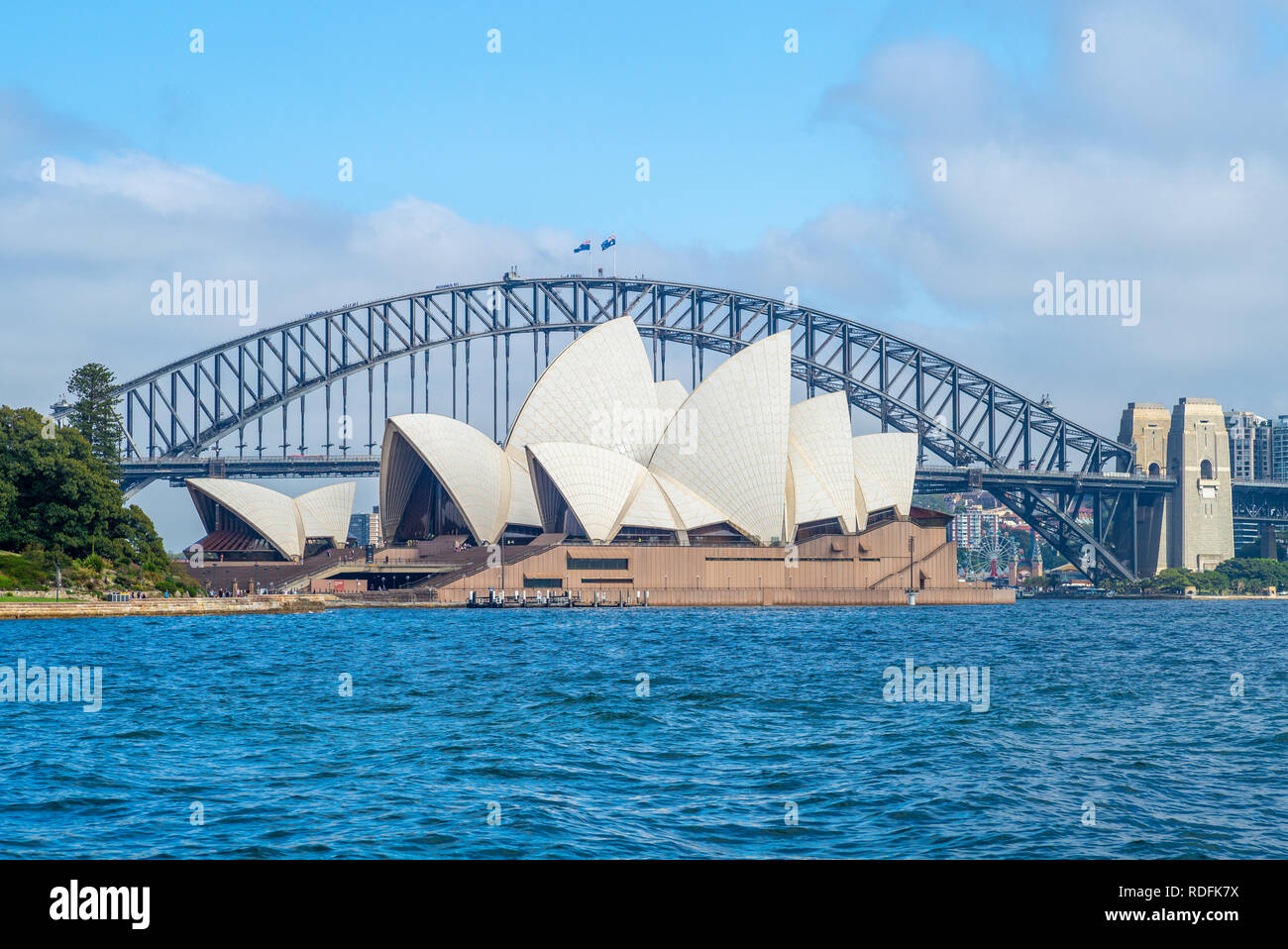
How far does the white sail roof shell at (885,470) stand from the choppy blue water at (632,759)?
61.4m

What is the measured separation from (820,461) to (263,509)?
41.1 meters

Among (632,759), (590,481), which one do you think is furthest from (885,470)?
(632,759)

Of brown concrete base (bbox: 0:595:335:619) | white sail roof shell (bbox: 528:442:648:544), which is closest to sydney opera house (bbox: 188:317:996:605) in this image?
white sail roof shell (bbox: 528:442:648:544)

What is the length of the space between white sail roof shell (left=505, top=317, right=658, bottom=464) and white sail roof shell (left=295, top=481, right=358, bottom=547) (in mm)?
20950

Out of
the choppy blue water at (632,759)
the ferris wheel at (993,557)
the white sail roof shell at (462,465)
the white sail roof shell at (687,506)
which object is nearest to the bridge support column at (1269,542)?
the ferris wheel at (993,557)

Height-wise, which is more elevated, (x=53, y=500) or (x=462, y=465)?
(x=462, y=465)

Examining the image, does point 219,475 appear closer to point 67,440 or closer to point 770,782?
point 67,440

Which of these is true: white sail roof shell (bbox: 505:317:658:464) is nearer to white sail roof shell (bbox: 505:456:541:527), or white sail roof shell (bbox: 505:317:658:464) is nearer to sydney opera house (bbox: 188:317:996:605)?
sydney opera house (bbox: 188:317:996:605)

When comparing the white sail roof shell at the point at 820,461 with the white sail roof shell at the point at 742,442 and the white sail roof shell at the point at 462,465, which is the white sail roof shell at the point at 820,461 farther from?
the white sail roof shell at the point at 462,465

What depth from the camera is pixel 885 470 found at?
102 metres

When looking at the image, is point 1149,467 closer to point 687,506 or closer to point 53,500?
point 687,506

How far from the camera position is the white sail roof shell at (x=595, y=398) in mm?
89938

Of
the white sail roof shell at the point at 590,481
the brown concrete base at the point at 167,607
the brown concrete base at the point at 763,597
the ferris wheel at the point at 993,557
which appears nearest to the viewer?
the brown concrete base at the point at 167,607

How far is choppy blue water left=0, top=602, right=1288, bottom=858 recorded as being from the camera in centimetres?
1327
